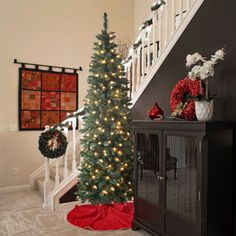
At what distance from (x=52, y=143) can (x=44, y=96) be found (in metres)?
1.51

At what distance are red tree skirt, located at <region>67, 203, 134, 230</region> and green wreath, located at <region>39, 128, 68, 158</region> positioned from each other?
86cm

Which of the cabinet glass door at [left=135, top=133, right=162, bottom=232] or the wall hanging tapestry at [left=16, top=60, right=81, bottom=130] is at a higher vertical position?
the wall hanging tapestry at [left=16, top=60, right=81, bottom=130]

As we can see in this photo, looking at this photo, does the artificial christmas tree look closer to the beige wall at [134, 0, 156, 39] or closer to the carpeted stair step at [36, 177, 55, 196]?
the carpeted stair step at [36, 177, 55, 196]

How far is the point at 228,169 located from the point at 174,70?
4.65 ft

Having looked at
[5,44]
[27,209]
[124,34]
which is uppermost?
[124,34]

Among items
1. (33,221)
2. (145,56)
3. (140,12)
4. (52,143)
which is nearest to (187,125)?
(145,56)

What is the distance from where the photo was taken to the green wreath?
3684mm

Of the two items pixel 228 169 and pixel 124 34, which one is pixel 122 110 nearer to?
pixel 228 169

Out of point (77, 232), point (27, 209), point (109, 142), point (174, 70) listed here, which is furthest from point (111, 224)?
point (174, 70)

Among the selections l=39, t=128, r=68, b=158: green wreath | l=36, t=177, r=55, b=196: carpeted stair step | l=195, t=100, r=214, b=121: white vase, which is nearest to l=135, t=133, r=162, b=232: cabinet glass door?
l=195, t=100, r=214, b=121: white vase

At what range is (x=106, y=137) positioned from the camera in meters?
3.34

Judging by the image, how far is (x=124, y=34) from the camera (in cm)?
592

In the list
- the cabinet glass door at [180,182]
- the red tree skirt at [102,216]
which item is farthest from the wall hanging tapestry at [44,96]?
the cabinet glass door at [180,182]

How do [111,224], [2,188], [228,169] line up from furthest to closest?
[2,188]
[111,224]
[228,169]
